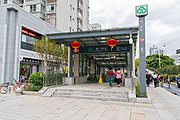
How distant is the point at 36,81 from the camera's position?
11.1 meters

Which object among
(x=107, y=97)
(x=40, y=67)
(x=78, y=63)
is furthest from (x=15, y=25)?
(x=107, y=97)

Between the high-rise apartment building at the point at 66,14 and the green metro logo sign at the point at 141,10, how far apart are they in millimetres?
22542

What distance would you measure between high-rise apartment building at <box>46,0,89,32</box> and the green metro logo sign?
22542 millimetres

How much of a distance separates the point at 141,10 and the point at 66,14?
25567 mm

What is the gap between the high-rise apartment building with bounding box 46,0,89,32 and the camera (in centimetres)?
2999

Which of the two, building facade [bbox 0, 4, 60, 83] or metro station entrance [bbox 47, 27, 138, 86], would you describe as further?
building facade [bbox 0, 4, 60, 83]

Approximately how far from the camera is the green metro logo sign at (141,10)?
8.84 metres

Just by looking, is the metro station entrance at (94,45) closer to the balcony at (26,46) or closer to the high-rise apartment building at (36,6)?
the balcony at (26,46)

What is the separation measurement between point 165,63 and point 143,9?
44.8 m

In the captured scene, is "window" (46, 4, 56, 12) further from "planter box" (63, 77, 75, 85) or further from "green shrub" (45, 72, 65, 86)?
"green shrub" (45, 72, 65, 86)

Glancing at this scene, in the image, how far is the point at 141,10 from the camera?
8.94m

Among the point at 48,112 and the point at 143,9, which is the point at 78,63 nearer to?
the point at 143,9

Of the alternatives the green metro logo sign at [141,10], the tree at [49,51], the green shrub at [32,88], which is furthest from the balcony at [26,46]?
the green metro logo sign at [141,10]

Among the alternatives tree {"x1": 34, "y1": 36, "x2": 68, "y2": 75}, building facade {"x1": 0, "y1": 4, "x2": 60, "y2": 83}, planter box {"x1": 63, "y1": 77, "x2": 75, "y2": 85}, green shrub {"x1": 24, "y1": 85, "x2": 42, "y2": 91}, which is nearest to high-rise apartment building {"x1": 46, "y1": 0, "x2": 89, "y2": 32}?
building facade {"x1": 0, "y1": 4, "x2": 60, "y2": 83}
